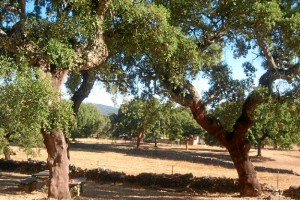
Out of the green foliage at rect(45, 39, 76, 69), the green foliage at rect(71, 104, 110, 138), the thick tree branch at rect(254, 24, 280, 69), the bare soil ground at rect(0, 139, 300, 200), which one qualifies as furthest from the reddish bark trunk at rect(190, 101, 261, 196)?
the green foliage at rect(71, 104, 110, 138)

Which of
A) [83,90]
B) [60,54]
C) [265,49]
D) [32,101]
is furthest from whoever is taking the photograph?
[83,90]

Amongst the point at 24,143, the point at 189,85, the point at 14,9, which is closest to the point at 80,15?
the point at 14,9

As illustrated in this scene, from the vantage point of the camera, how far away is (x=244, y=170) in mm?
14719

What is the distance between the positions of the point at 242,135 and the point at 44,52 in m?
8.25

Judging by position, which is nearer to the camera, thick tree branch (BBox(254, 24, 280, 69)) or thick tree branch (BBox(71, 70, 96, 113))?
thick tree branch (BBox(254, 24, 280, 69))

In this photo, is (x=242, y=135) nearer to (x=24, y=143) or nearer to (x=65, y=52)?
(x=65, y=52)

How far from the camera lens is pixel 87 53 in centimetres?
1089

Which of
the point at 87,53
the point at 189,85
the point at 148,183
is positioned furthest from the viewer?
the point at 148,183

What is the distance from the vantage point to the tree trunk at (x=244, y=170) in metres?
14.6

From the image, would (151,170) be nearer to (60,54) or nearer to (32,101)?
(60,54)

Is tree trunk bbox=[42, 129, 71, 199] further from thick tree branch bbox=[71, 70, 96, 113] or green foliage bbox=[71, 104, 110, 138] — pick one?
green foliage bbox=[71, 104, 110, 138]

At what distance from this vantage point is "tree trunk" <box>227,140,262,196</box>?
14.6m

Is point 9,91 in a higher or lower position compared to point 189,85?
lower

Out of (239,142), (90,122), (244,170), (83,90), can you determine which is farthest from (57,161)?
(90,122)
